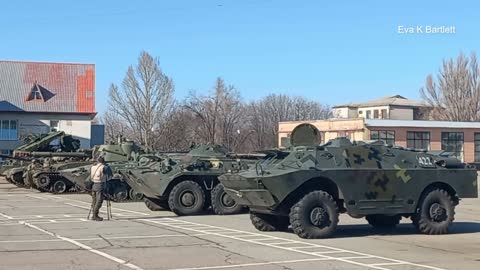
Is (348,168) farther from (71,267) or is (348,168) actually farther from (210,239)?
(71,267)

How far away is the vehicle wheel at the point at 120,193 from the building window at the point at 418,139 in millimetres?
40876

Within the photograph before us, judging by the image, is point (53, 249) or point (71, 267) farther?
point (53, 249)

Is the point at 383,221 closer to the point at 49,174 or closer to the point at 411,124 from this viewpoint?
the point at 49,174

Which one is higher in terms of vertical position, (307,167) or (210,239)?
(307,167)

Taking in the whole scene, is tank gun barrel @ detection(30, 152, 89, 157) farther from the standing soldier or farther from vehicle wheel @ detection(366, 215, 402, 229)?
vehicle wheel @ detection(366, 215, 402, 229)

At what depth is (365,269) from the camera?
35.9ft

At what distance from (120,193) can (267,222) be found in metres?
12.1

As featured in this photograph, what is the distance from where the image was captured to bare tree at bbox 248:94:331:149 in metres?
91.8

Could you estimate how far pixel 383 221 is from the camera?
57.4ft

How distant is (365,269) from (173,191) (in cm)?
1082

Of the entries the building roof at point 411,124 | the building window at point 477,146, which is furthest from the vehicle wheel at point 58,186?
the building window at point 477,146

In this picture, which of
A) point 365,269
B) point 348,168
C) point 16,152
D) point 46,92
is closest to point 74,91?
point 46,92

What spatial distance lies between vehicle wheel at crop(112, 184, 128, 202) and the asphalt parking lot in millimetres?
7391

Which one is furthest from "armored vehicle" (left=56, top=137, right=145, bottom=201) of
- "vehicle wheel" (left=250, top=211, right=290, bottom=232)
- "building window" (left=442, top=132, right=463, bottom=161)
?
"building window" (left=442, top=132, right=463, bottom=161)
